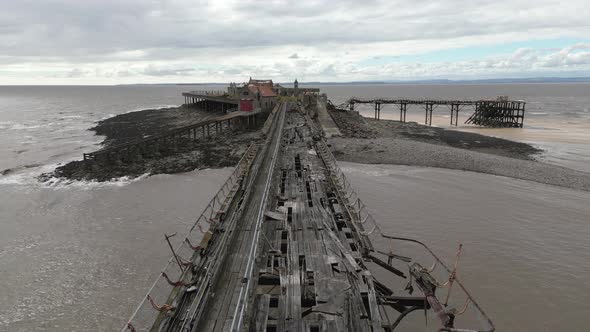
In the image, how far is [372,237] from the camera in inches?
715

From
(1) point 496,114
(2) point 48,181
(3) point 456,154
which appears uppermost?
(1) point 496,114

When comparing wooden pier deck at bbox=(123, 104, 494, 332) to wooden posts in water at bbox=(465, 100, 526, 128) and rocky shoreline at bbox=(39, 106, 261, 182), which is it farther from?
wooden posts in water at bbox=(465, 100, 526, 128)

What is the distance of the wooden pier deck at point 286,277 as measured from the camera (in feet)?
28.3

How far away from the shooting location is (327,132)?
47.7 m

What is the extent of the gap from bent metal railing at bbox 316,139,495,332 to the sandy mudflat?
862 centimetres

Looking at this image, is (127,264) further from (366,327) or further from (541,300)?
(541,300)

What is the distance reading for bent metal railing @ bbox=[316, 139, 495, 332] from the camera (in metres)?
8.92

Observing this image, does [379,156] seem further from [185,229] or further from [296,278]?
[296,278]

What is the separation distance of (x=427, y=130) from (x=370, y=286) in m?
50.3

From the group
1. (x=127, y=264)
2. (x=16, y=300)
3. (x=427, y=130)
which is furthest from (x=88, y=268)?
(x=427, y=130)

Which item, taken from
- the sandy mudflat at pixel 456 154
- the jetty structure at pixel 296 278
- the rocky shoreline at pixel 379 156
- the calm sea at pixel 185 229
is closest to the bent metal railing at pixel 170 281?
the jetty structure at pixel 296 278

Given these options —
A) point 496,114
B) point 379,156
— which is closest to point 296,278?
point 379,156

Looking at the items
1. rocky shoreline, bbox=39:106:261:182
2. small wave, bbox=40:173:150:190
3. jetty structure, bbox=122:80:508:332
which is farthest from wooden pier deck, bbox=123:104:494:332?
rocky shoreline, bbox=39:106:261:182

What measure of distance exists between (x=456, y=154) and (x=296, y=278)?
2947 cm
